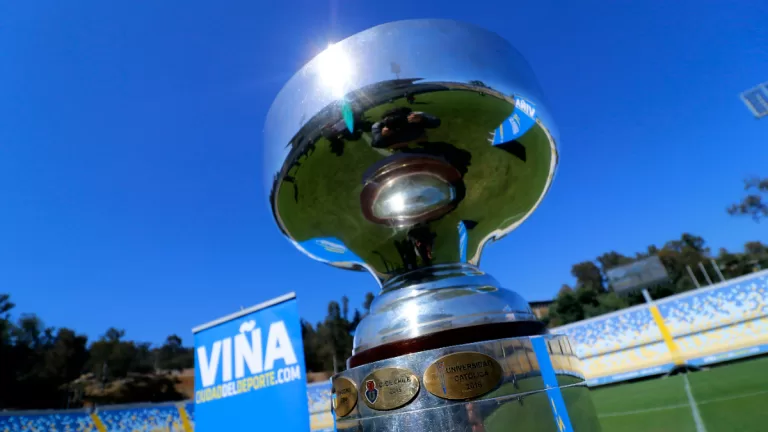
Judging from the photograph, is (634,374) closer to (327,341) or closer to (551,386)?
(551,386)

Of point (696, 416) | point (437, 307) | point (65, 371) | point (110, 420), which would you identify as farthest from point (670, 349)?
point (65, 371)

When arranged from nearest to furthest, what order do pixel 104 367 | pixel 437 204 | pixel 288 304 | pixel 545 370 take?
pixel 545 370 < pixel 437 204 < pixel 288 304 < pixel 104 367

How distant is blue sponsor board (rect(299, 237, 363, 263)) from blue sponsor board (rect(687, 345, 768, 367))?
9.81 feet

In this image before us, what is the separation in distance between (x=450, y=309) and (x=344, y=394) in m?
0.11

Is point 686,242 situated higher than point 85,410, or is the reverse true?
point 686,242

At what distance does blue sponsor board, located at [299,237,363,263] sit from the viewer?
429 mm

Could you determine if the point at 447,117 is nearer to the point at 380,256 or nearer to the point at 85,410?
the point at 380,256

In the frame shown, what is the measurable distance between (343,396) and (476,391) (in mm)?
117

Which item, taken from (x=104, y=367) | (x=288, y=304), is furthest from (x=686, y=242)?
(x=104, y=367)

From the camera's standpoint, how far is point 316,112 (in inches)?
12.6

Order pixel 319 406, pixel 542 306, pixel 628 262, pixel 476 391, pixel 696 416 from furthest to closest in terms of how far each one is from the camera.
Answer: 1. pixel 628 262
2. pixel 542 306
3. pixel 319 406
4. pixel 696 416
5. pixel 476 391

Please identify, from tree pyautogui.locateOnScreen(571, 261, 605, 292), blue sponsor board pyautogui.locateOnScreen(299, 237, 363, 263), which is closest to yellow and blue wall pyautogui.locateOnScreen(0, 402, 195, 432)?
blue sponsor board pyautogui.locateOnScreen(299, 237, 363, 263)

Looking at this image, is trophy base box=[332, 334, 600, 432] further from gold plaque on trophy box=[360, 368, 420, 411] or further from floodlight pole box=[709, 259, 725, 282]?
floodlight pole box=[709, 259, 725, 282]

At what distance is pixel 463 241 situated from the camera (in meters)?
0.42
